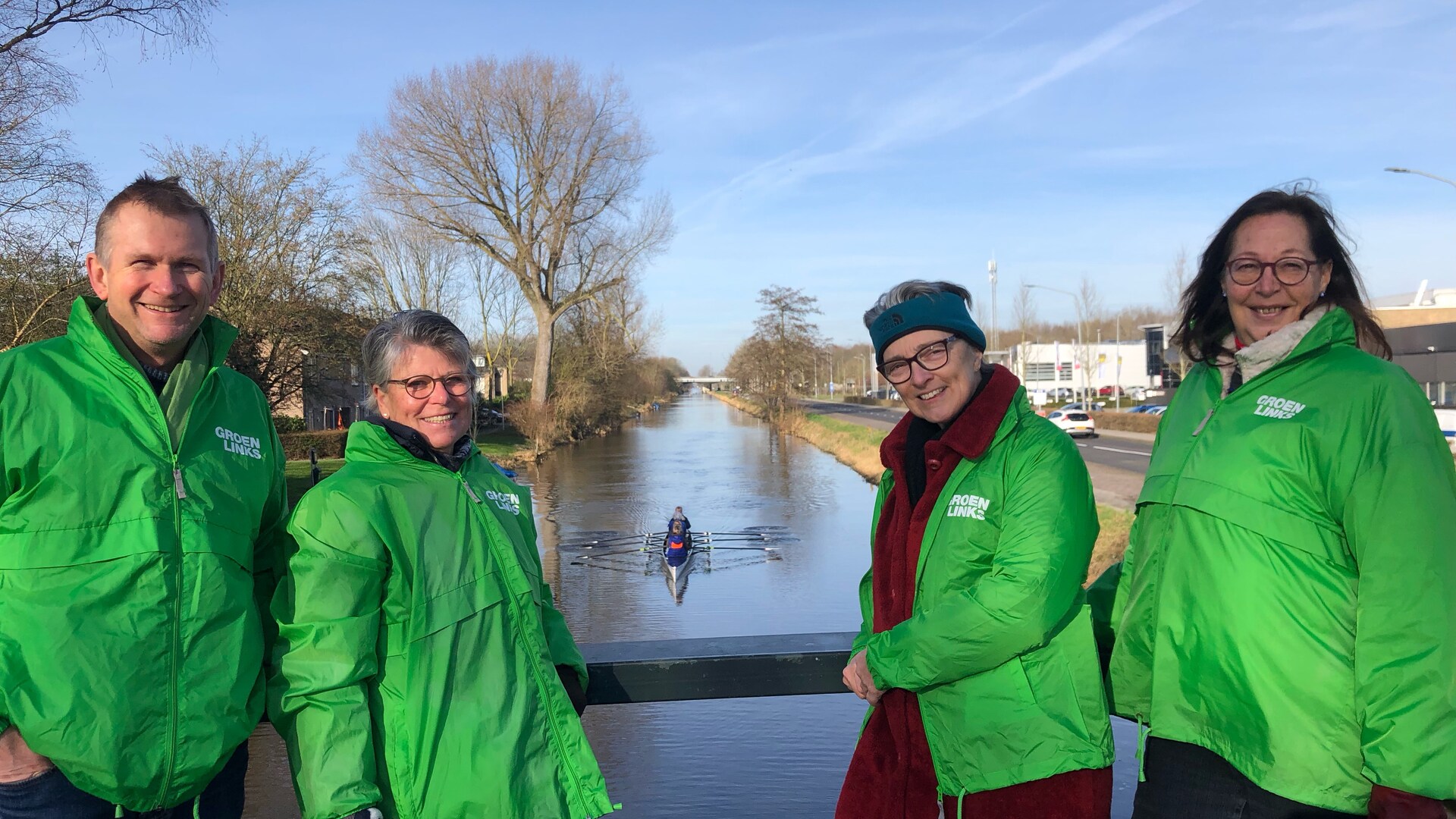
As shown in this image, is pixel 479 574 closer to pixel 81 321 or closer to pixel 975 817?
pixel 81 321

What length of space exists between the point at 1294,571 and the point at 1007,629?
53 cm

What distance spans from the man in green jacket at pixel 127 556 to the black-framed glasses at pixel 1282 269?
2.17 meters

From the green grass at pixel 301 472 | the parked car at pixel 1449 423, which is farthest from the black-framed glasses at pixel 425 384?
the parked car at pixel 1449 423

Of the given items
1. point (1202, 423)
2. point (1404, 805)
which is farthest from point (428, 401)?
point (1404, 805)

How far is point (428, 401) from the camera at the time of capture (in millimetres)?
2225

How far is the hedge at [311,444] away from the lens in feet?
82.6

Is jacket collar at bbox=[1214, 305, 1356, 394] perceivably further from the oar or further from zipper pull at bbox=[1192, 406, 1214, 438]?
the oar

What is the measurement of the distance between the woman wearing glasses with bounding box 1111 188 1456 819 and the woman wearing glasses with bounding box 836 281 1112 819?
0.17 metres

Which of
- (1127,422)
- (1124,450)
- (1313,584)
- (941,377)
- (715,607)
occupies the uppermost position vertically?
(941,377)

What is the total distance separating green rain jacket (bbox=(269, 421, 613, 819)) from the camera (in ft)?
6.25

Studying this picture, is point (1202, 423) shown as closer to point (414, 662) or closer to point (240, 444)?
point (414, 662)

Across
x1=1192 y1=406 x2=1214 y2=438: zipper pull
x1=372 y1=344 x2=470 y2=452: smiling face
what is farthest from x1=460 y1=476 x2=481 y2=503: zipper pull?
x1=1192 y1=406 x2=1214 y2=438: zipper pull

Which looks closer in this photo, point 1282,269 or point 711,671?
point 1282,269

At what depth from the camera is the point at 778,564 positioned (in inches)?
721
